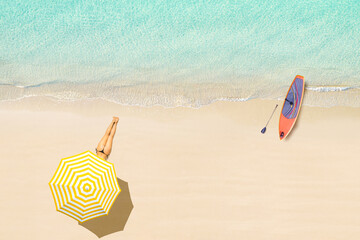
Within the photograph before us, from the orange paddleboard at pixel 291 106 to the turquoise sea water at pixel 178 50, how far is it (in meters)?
0.26

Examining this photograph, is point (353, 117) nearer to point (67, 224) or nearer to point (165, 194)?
point (165, 194)

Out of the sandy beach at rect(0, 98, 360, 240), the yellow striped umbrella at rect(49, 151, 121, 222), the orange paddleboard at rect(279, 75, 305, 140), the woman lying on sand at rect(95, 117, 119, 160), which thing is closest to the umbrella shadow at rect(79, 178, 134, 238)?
the sandy beach at rect(0, 98, 360, 240)

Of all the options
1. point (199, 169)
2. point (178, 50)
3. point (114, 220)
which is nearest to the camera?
point (114, 220)

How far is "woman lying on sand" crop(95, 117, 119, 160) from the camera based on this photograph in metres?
6.22

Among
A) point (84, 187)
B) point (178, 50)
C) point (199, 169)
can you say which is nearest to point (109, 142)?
point (84, 187)

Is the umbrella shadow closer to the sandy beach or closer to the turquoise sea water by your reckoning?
the sandy beach

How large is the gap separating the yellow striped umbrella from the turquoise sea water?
171 cm

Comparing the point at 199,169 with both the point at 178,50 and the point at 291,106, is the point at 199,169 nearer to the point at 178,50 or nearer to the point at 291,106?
the point at 291,106

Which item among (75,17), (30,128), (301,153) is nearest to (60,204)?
(30,128)

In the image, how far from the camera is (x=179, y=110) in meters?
6.59

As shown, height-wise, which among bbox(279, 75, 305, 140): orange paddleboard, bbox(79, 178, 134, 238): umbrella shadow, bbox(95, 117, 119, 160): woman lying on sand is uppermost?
bbox(279, 75, 305, 140): orange paddleboard

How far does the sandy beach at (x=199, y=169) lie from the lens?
242 inches

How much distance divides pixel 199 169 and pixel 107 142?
2.04 metres

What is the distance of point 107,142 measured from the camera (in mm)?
6316
